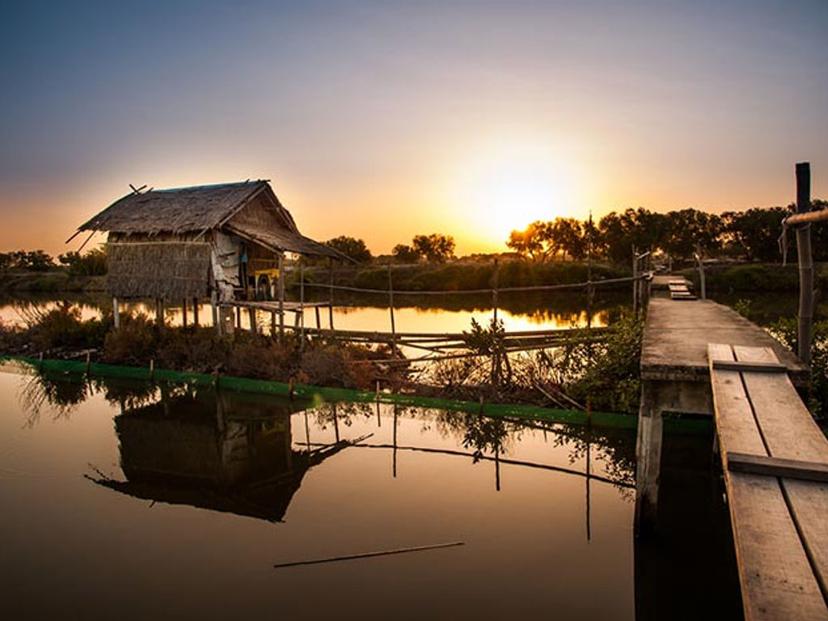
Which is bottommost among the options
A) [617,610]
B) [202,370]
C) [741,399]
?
[617,610]

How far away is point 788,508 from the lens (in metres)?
2.09

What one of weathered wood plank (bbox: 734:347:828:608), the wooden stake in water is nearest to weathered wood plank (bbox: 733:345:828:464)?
weathered wood plank (bbox: 734:347:828:608)

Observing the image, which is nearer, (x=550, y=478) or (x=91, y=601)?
(x=91, y=601)

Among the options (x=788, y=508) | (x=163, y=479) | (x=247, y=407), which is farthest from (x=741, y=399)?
(x=247, y=407)

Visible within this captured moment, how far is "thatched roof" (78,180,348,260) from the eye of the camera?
12688 mm

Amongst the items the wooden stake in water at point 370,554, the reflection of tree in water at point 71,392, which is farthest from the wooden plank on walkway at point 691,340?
the reflection of tree in water at point 71,392

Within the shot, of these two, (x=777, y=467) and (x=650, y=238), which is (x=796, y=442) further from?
(x=650, y=238)

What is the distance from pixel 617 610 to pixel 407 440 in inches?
165

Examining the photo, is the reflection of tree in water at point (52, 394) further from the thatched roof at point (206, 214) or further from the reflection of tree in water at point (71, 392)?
the thatched roof at point (206, 214)

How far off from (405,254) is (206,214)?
36015 mm

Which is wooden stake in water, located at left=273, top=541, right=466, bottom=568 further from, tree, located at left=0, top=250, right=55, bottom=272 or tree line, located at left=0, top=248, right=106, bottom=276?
tree, located at left=0, top=250, right=55, bottom=272

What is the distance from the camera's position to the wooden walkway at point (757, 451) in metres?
1.71

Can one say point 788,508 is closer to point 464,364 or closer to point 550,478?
point 550,478

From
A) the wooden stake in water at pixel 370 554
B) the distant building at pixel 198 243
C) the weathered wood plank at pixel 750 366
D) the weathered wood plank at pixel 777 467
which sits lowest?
the wooden stake in water at pixel 370 554
